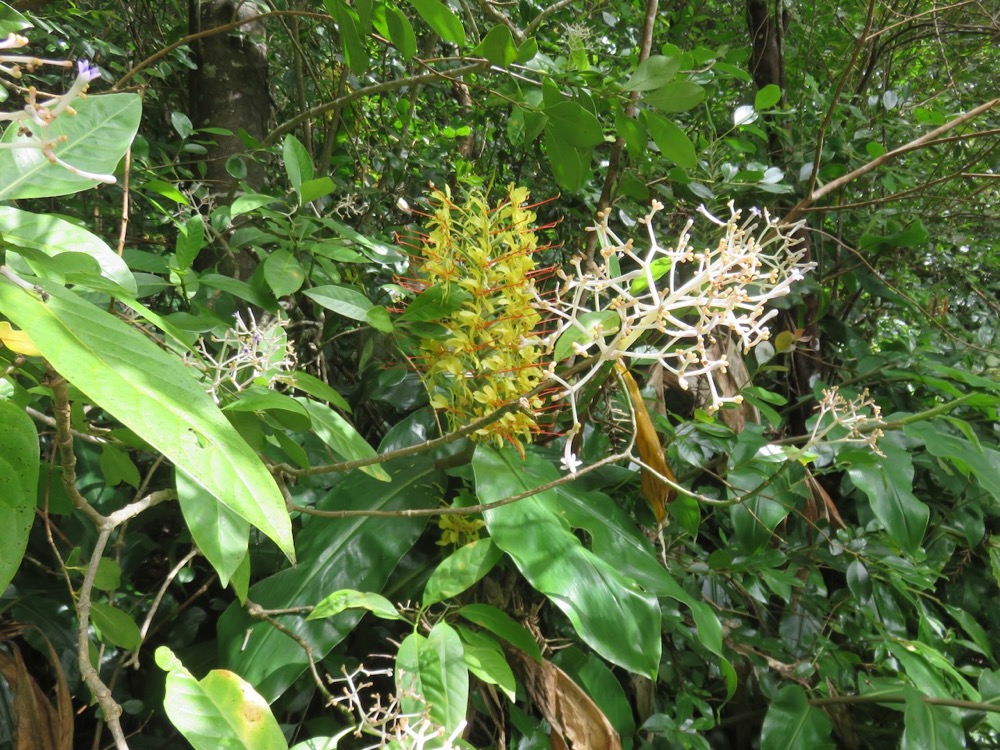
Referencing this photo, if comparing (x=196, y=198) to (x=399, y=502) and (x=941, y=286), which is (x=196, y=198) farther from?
(x=941, y=286)

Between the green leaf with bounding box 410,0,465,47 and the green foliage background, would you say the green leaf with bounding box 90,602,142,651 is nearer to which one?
the green foliage background

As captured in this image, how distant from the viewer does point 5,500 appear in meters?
0.28

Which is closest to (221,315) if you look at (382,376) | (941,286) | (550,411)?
(382,376)

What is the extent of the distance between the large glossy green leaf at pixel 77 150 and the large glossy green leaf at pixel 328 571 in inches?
17.0

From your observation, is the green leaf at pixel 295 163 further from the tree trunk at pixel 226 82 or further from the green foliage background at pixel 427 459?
the tree trunk at pixel 226 82

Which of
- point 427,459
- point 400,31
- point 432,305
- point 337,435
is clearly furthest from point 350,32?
point 427,459

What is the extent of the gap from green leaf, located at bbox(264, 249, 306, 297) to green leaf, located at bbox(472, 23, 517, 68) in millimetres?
288

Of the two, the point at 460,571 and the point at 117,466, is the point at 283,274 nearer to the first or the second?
the point at 117,466

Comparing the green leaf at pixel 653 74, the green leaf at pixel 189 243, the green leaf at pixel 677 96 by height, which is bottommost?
the green leaf at pixel 189 243

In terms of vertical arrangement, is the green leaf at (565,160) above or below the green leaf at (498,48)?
below

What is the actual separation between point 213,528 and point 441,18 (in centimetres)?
46

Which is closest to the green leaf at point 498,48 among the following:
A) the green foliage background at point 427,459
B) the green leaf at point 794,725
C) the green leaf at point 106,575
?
the green foliage background at point 427,459

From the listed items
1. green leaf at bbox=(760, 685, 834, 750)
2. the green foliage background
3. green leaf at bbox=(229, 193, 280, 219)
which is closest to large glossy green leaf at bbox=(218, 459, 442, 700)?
the green foliage background

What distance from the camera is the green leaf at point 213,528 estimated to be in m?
0.40
